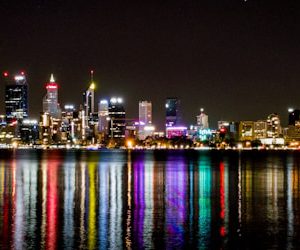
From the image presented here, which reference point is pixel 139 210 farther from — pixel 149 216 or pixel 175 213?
pixel 149 216

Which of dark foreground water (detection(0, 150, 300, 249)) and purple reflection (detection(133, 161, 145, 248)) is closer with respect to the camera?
dark foreground water (detection(0, 150, 300, 249))

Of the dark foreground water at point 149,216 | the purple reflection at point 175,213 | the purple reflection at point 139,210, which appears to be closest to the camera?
the dark foreground water at point 149,216

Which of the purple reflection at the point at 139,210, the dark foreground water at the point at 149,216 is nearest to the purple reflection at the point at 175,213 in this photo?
the dark foreground water at the point at 149,216

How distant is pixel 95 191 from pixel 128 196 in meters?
3.96

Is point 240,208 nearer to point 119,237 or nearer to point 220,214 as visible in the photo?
point 220,214

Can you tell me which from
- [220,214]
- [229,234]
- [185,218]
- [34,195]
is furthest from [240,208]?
[34,195]

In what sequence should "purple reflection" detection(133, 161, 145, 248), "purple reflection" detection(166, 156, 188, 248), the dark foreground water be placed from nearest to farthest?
the dark foreground water → "purple reflection" detection(166, 156, 188, 248) → "purple reflection" detection(133, 161, 145, 248)

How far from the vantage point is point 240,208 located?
3114 centimetres

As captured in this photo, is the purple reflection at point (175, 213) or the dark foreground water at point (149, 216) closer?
the dark foreground water at point (149, 216)

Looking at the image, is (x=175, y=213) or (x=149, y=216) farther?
(x=175, y=213)

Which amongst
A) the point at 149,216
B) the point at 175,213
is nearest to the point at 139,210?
the point at 175,213

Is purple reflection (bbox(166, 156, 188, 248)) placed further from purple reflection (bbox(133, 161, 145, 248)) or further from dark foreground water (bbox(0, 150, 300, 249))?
purple reflection (bbox(133, 161, 145, 248))

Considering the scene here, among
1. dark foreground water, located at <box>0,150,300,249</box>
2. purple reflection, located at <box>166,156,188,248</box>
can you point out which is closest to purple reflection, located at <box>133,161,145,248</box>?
dark foreground water, located at <box>0,150,300,249</box>

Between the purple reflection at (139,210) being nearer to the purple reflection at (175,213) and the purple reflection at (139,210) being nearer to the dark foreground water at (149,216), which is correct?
the dark foreground water at (149,216)
